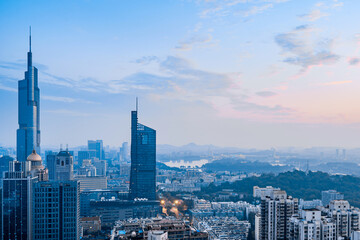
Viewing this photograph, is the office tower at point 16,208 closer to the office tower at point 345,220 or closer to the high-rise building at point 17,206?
the high-rise building at point 17,206

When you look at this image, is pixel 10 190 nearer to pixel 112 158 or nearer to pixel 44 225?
pixel 44 225

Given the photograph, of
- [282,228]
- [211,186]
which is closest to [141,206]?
[282,228]

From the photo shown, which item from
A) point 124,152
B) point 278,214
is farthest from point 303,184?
point 124,152

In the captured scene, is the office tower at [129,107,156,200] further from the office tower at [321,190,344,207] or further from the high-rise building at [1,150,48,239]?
the high-rise building at [1,150,48,239]

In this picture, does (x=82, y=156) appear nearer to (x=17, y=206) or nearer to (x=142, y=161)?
(x=142, y=161)

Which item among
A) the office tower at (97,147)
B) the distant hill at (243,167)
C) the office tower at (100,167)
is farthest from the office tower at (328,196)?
the office tower at (97,147)

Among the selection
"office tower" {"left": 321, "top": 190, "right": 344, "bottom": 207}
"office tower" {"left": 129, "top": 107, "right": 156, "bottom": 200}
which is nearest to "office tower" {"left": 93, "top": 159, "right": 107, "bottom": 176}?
"office tower" {"left": 129, "top": 107, "right": 156, "bottom": 200}
